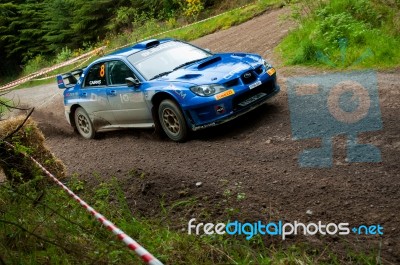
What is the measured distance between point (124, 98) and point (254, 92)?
2462mm

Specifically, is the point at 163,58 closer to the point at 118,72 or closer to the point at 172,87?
the point at 118,72

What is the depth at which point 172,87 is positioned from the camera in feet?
25.6

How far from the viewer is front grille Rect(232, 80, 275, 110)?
770 cm

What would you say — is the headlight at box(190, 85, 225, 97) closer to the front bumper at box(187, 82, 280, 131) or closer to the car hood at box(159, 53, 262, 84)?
the car hood at box(159, 53, 262, 84)

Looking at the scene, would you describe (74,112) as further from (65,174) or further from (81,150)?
(65,174)

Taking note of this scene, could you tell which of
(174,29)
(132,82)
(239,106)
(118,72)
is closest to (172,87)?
(132,82)

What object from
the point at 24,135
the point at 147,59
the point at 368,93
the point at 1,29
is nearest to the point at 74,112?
the point at 147,59

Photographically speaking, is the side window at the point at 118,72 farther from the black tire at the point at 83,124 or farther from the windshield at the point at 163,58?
the black tire at the point at 83,124

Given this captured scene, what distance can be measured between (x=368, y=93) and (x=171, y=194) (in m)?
4.15

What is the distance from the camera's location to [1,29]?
115 ft

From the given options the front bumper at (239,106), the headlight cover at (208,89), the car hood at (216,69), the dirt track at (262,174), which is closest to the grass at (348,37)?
the dirt track at (262,174)

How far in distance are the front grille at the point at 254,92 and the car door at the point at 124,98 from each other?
65.9 inches

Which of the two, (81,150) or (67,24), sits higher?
(67,24)

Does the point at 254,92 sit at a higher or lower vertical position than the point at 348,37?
lower
